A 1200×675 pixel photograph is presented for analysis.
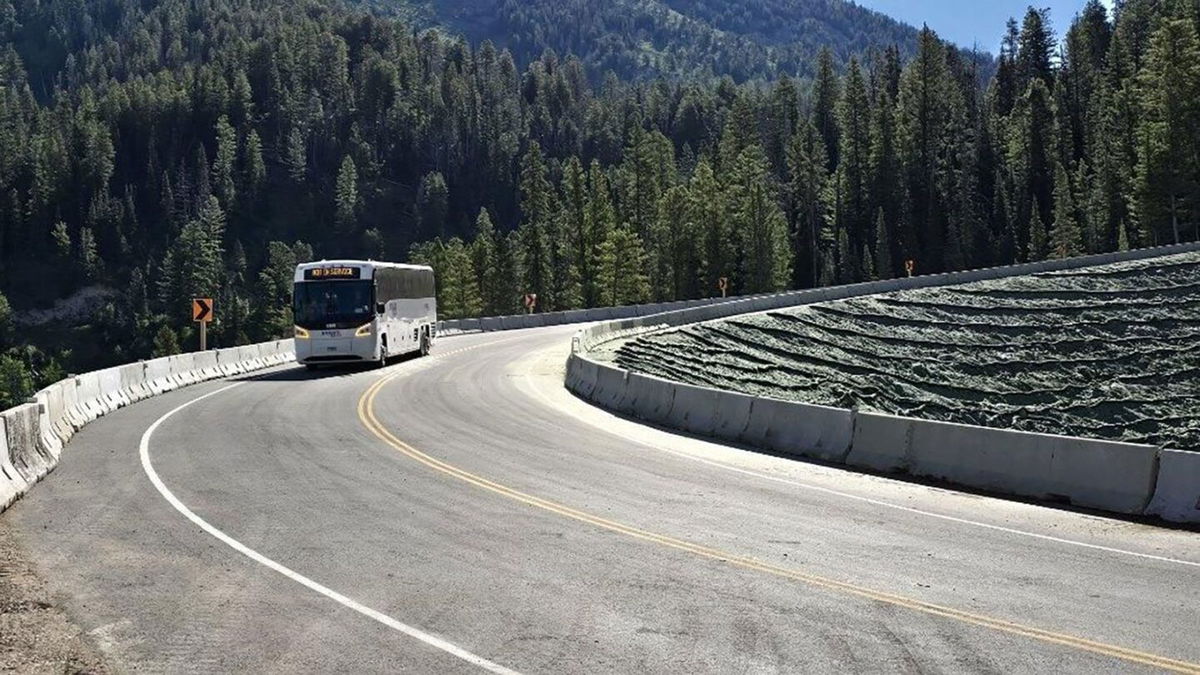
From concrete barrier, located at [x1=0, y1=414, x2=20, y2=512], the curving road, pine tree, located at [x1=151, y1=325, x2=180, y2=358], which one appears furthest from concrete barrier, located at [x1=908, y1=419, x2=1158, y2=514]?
pine tree, located at [x1=151, y1=325, x2=180, y2=358]

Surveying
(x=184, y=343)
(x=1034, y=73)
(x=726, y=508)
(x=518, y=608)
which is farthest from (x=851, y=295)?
(x=184, y=343)

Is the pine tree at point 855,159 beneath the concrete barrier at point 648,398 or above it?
above

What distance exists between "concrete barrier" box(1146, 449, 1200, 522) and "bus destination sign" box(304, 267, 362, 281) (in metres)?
27.7

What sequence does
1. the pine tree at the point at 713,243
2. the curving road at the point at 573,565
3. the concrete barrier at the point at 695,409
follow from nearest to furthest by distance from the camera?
the curving road at the point at 573,565 < the concrete barrier at the point at 695,409 < the pine tree at the point at 713,243

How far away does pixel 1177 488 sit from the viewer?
1456cm

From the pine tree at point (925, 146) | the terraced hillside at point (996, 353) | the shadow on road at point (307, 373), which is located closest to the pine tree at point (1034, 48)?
the pine tree at point (925, 146)

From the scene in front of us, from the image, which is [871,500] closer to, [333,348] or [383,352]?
[333,348]

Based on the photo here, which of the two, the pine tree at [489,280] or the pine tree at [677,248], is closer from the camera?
the pine tree at [677,248]

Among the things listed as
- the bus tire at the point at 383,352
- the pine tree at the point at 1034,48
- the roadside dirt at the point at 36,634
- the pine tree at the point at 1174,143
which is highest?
the pine tree at the point at 1034,48

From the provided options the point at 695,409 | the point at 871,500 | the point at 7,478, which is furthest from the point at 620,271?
the point at 7,478

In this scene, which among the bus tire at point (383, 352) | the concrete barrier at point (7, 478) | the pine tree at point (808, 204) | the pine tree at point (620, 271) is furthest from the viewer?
the pine tree at point (808, 204)

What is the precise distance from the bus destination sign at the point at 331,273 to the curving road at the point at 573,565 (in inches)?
689

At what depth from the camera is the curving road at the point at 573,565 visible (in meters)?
8.79

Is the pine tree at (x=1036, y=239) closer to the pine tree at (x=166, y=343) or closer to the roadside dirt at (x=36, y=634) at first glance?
the pine tree at (x=166, y=343)
